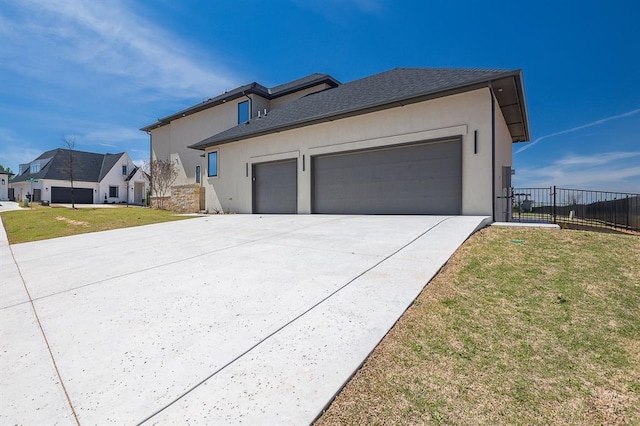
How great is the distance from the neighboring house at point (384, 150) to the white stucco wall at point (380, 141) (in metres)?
Answer: 0.03

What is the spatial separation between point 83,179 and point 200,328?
140ft

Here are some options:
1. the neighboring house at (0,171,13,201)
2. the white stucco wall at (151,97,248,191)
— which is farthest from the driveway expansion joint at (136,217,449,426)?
the neighboring house at (0,171,13,201)

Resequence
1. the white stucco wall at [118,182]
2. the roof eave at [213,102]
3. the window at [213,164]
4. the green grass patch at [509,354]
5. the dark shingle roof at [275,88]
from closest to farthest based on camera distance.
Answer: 1. the green grass patch at [509,354]
2. the window at [213,164]
3. the dark shingle roof at [275,88]
4. the roof eave at [213,102]
5. the white stucco wall at [118,182]

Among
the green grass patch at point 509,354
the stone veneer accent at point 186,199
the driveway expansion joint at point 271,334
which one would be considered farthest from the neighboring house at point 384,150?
the driveway expansion joint at point 271,334

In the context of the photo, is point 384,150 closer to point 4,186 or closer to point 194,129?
point 194,129

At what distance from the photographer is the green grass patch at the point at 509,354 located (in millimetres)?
1874

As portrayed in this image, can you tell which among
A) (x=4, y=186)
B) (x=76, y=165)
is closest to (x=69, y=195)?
(x=76, y=165)

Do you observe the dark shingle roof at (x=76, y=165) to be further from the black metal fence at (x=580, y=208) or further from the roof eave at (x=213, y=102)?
the black metal fence at (x=580, y=208)

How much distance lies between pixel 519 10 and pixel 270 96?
48.5ft

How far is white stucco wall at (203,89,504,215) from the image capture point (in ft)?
29.6

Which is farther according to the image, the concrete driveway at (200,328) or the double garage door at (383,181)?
the double garage door at (383,181)

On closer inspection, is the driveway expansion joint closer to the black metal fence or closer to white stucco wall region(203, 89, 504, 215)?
white stucco wall region(203, 89, 504, 215)

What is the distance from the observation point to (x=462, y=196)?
9328 millimetres

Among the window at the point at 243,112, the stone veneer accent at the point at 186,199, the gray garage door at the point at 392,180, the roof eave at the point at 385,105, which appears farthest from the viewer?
the window at the point at 243,112
